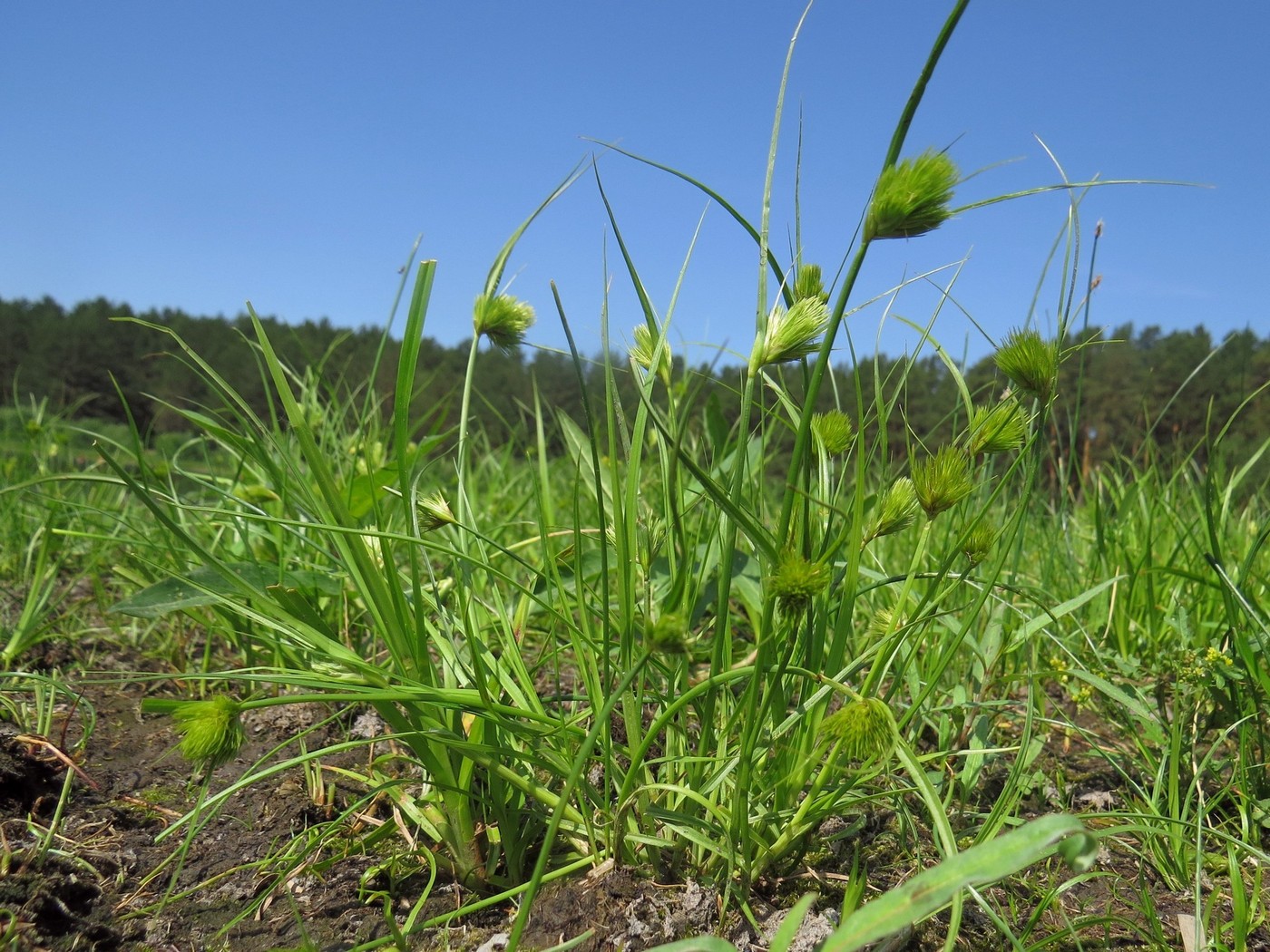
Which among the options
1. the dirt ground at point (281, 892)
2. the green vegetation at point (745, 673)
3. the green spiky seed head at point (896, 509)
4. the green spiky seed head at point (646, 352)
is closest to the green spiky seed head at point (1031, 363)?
the green vegetation at point (745, 673)

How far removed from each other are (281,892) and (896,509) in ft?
2.65

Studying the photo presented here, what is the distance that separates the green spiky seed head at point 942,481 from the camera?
2.47 feet

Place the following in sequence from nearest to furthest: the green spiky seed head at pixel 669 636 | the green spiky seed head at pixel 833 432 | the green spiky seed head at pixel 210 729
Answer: the green spiky seed head at pixel 669 636
the green spiky seed head at pixel 210 729
the green spiky seed head at pixel 833 432

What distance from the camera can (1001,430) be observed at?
0.85 metres

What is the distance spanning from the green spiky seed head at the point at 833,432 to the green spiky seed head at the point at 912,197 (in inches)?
14.0

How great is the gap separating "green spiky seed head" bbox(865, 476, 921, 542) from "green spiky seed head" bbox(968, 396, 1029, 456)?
3.1 inches

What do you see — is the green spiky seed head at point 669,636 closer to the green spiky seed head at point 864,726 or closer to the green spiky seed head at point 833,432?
the green spiky seed head at point 864,726

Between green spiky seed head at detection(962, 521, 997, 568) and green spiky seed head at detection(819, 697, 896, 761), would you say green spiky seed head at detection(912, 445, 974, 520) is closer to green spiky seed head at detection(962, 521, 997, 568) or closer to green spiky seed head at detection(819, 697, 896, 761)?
green spiky seed head at detection(962, 521, 997, 568)

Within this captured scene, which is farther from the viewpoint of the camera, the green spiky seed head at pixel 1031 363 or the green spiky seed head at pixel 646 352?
the green spiky seed head at pixel 646 352

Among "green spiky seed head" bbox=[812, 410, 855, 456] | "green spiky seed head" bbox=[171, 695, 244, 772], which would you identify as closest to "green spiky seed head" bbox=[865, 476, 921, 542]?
"green spiky seed head" bbox=[812, 410, 855, 456]

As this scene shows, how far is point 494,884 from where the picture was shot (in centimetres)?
95

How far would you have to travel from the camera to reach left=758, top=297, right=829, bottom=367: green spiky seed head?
2.30 feet

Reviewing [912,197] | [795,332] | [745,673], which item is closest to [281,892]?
[745,673]

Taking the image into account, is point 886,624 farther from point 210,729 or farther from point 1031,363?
point 210,729
